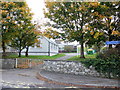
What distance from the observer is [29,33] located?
21.3 metres

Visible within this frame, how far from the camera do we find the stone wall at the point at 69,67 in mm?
11092

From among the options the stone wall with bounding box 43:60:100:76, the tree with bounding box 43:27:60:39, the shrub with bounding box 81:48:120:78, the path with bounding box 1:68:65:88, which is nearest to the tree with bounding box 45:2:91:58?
the tree with bounding box 43:27:60:39

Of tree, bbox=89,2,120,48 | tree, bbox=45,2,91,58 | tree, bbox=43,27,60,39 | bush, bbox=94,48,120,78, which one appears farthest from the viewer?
tree, bbox=43,27,60,39

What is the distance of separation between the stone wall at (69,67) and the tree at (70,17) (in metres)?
3.35

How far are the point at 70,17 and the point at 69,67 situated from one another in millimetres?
5608

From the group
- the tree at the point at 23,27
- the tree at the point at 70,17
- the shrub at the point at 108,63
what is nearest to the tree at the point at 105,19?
the tree at the point at 70,17

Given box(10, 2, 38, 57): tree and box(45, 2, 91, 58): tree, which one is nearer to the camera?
box(45, 2, 91, 58): tree

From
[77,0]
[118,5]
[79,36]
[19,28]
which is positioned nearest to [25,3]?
[19,28]

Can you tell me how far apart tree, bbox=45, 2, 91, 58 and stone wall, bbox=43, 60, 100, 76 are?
335 centimetres

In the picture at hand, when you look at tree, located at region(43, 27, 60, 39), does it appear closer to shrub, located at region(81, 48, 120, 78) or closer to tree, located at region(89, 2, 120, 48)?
tree, located at region(89, 2, 120, 48)

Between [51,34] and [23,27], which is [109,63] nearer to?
[51,34]

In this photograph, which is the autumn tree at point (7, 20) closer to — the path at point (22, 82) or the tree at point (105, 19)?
the path at point (22, 82)

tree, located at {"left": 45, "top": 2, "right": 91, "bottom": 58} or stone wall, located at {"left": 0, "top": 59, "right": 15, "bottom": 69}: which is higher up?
tree, located at {"left": 45, "top": 2, "right": 91, "bottom": 58}

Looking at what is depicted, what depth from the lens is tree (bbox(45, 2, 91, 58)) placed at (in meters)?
14.0
